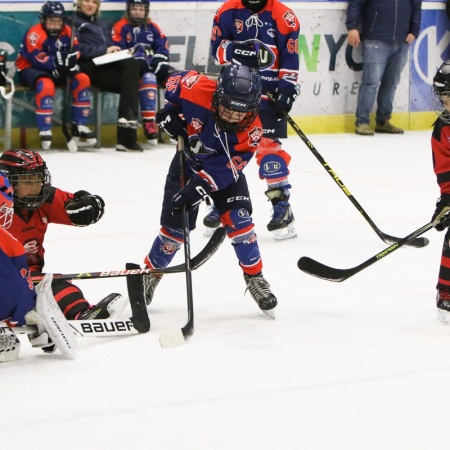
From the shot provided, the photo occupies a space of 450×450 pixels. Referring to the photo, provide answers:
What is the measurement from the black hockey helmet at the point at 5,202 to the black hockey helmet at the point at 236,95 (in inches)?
29.5

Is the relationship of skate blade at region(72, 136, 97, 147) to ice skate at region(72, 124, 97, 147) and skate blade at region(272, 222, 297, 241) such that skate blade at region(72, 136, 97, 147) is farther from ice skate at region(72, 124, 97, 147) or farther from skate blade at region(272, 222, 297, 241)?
skate blade at region(272, 222, 297, 241)

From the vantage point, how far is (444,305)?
11.1 ft

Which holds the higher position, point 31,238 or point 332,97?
point 31,238

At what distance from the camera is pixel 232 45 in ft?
16.3

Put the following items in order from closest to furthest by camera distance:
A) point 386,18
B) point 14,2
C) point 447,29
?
1. point 14,2
2. point 386,18
3. point 447,29

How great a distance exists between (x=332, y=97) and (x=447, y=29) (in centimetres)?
136

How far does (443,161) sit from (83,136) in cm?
462

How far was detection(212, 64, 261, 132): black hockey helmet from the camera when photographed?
328 cm

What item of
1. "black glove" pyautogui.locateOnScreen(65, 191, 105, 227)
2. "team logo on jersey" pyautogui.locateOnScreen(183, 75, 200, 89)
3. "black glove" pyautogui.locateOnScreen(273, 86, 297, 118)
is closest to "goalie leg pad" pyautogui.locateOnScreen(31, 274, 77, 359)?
"black glove" pyautogui.locateOnScreen(65, 191, 105, 227)

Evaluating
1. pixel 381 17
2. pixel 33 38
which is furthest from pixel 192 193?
pixel 381 17

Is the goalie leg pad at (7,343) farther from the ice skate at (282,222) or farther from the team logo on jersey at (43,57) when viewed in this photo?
the team logo on jersey at (43,57)

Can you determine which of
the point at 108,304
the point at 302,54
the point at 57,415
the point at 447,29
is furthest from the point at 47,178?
the point at 447,29

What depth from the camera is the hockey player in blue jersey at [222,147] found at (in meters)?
3.35

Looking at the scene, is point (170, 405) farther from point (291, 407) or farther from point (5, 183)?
point (5, 183)
